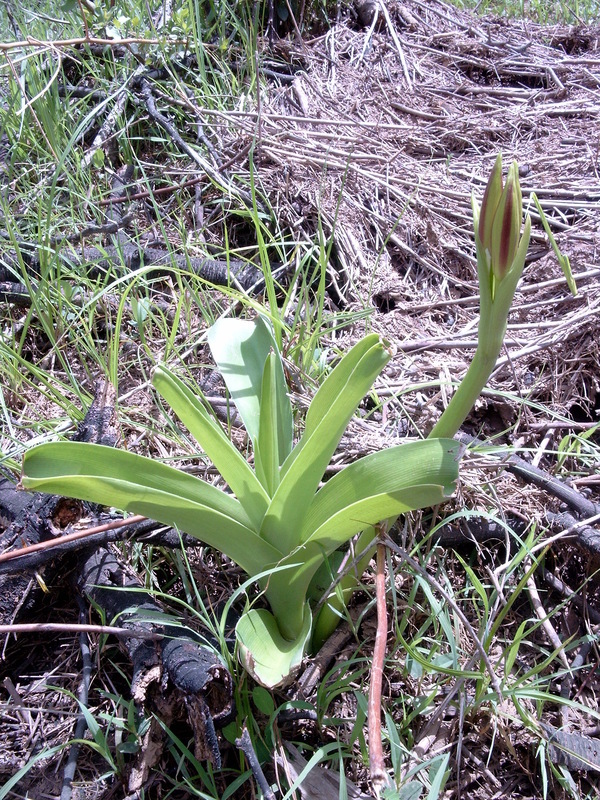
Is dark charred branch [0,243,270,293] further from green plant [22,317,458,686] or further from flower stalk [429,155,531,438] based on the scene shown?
flower stalk [429,155,531,438]

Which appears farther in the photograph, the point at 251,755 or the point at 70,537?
the point at 70,537

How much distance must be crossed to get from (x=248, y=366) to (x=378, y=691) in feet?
1.87

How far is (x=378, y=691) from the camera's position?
680 mm

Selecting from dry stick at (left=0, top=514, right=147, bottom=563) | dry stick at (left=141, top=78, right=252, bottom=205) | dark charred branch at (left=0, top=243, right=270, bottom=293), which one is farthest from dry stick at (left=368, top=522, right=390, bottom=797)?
dry stick at (left=141, top=78, right=252, bottom=205)

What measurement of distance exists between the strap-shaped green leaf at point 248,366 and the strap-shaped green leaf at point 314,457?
15 cm

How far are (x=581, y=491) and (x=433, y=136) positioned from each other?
1406 mm

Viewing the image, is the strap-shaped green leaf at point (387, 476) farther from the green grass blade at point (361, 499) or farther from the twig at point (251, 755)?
the twig at point (251, 755)

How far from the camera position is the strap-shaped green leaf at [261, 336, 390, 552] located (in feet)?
2.73

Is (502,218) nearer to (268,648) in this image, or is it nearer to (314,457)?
(314,457)

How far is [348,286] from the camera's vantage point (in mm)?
1617

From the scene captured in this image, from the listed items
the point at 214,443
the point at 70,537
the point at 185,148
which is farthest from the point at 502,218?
the point at 185,148

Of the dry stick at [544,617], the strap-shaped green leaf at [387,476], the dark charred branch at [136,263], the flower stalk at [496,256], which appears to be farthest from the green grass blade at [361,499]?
the dark charred branch at [136,263]

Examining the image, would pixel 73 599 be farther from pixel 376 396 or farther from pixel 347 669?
pixel 376 396

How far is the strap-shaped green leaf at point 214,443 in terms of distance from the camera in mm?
869
